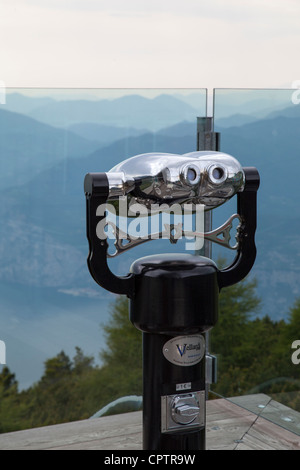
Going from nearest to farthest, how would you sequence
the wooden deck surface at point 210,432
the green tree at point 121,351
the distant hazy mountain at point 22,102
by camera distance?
the wooden deck surface at point 210,432, the distant hazy mountain at point 22,102, the green tree at point 121,351

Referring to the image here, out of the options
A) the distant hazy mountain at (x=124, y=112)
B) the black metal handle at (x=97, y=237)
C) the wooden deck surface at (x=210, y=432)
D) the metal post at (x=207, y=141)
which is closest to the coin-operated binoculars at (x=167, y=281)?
the black metal handle at (x=97, y=237)

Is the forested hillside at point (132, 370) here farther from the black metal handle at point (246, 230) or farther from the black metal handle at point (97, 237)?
the black metal handle at point (97, 237)

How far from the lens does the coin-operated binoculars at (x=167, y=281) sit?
1.62m

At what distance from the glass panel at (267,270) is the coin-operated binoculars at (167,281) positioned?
3.25 ft

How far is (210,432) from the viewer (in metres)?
2.59

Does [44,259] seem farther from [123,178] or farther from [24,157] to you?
[123,178]

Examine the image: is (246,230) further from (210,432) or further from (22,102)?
(22,102)

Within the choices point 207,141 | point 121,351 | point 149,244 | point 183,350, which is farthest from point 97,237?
point 121,351

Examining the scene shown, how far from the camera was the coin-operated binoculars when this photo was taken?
1618 mm

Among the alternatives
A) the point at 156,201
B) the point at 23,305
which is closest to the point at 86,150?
the point at 23,305

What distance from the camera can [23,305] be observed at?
2.96 meters

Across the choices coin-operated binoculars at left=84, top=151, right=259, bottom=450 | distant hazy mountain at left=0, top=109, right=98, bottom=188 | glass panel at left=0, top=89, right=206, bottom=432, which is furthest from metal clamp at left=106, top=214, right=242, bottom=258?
distant hazy mountain at left=0, top=109, right=98, bottom=188

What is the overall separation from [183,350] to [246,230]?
342 mm
